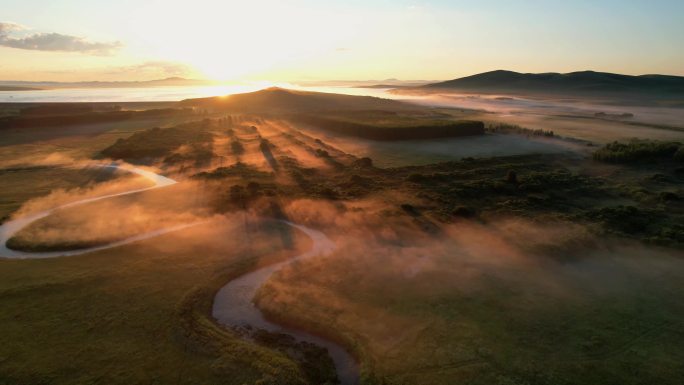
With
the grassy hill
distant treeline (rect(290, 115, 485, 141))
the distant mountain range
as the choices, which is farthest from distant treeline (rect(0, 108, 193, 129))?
the distant mountain range

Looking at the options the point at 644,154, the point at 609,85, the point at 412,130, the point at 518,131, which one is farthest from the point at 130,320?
the point at 609,85

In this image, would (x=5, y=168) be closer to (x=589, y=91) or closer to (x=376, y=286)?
(x=376, y=286)

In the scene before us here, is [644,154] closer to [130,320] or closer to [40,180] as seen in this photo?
[130,320]

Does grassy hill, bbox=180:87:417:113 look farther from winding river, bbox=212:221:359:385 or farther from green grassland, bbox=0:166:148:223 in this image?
winding river, bbox=212:221:359:385

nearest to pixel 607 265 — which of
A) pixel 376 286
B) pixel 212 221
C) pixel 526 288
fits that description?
pixel 526 288

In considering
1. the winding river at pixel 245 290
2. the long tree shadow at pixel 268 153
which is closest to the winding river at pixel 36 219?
the winding river at pixel 245 290
